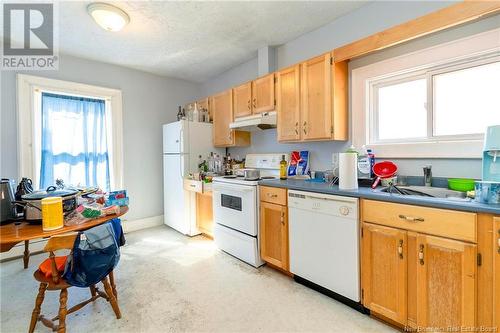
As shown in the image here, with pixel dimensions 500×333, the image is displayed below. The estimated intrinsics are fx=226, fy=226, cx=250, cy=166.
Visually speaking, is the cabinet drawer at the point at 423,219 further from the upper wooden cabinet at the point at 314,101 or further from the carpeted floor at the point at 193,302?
the upper wooden cabinet at the point at 314,101

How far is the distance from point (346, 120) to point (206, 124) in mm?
2128

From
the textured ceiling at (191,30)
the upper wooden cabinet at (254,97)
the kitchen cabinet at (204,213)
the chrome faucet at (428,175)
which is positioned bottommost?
the kitchen cabinet at (204,213)

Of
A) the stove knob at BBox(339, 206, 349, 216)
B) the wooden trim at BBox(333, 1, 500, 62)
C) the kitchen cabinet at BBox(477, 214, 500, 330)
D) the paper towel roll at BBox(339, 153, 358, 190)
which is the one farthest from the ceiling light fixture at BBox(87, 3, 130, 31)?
the kitchen cabinet at BBox(477, 214, 500, 330)

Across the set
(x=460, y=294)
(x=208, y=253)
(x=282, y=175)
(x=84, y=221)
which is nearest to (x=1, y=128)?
(x=84, y=221)

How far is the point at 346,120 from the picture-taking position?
2357 mm

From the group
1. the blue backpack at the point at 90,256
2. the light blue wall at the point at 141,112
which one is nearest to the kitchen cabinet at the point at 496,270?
the blue backpack at the point at 90,256

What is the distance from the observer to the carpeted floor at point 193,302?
5.38ft

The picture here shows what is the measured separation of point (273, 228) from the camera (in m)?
2.34

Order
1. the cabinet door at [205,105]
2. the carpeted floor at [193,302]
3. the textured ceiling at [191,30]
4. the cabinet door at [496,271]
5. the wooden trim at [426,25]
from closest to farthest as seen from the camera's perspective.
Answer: the cabinet door at [496,271]
the wooden trim at [426,25]
the carpeted floor at [193,302]
the textured ceiling at [191,30]
the cabinet door at [205,105]

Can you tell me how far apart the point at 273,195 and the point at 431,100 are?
5.31ft

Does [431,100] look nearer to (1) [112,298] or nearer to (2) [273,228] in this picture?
(2) [273,228]

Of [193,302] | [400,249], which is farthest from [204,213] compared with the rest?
[400,249]

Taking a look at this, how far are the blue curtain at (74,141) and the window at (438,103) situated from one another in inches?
145

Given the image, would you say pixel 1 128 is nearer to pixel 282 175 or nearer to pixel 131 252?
pixel 131 252
